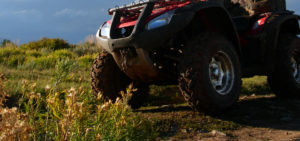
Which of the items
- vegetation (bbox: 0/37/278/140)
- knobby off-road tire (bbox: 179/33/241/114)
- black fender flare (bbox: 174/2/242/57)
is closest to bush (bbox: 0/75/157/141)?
vegetation (bbox: 0/37/278/140)

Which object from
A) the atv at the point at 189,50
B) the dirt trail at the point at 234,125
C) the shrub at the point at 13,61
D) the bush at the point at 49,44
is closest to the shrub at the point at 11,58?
the shrub at the point at 13,61

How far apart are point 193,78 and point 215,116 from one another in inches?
24.8

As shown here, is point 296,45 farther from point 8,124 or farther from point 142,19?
point 8,124

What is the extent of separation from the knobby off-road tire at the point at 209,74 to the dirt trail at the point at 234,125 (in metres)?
0.18

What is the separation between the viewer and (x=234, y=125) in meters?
3.49

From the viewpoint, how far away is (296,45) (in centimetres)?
547

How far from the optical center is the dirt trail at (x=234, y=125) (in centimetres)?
314

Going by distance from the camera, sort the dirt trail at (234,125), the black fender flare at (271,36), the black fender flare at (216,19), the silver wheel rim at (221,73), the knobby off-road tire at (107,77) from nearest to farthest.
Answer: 1. the dirt trail at (234,125)
2. the black fender flare at (216,19)
3. the silver wheel rim at (221,73)
4. the knobby off-road tire at (107,77)
5. the black fender flare at (271,36)

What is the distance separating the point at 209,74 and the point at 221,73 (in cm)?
43

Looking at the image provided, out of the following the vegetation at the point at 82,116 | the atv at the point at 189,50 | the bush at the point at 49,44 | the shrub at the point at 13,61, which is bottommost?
the vegetation at the point at 82,116

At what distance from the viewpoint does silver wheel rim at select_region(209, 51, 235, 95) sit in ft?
12.9

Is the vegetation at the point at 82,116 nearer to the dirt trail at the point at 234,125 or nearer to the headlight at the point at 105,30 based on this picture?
the dirt trail at the point at 234,125

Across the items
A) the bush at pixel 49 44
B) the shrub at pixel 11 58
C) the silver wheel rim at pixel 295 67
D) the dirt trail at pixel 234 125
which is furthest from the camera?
the bush at pixel 49 44

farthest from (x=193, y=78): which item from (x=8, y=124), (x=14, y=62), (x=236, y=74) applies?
(x=14, y=62)
